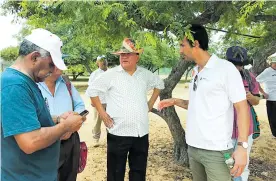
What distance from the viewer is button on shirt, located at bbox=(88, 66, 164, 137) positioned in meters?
3.30

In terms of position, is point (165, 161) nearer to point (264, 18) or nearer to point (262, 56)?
point (262, 56)

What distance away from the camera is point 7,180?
5.82 ft

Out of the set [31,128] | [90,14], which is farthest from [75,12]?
[31,128]

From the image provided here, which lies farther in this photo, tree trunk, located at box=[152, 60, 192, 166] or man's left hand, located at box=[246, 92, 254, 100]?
tree trunk, located at box=[152, 60, 192, 166]

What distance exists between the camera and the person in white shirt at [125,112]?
10.8ft

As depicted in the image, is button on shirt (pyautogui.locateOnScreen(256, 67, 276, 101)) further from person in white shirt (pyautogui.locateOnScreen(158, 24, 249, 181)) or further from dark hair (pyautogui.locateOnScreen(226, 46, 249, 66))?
person in white shirt (pyautogui.locateOnScreen(158, 24, 249, 181))

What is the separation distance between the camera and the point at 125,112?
331 cm

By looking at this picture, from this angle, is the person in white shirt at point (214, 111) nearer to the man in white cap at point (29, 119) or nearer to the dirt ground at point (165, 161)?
the man in white cap at point (29, 119)

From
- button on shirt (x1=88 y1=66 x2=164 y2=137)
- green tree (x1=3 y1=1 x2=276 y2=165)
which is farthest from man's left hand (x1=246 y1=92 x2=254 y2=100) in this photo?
button on shirt (x1=88 y1=66 x2=164 y2=137)

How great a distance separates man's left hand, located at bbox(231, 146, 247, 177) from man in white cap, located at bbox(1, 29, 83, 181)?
1176 millimetres

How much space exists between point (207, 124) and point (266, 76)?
3.94 m

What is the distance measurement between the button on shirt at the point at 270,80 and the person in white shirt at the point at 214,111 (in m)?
3.75

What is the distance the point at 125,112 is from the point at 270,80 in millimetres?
3644

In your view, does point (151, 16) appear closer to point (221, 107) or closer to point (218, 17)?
point (221, 107)
